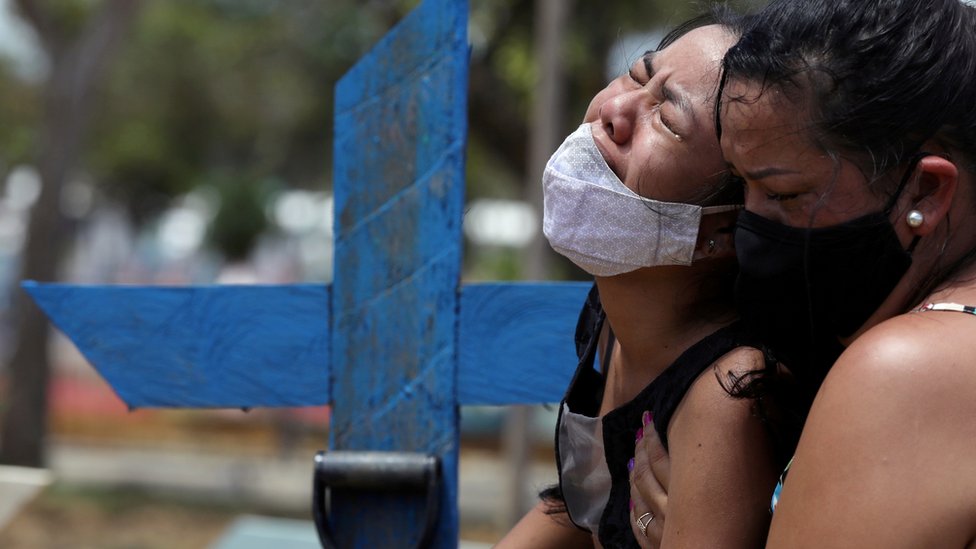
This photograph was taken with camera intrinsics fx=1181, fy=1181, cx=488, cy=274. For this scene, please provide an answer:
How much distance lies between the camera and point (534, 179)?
6.85m

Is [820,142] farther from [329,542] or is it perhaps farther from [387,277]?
[329,542]

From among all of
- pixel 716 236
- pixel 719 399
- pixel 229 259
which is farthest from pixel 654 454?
pixel 229 259

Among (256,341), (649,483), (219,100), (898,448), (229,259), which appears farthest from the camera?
(219,100)

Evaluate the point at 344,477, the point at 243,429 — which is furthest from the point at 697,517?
the point at 243,429

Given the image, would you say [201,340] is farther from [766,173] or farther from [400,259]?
[766,173]

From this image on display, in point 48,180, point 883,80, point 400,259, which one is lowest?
point 400,259

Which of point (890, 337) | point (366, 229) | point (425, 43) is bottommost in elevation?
point (890, 337)

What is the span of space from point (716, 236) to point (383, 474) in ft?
2.47

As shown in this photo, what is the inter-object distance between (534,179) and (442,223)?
487cm

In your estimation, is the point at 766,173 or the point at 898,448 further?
A: the point at 766,173

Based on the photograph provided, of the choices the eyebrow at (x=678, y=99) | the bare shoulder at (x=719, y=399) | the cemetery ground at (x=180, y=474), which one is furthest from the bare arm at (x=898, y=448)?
the cemetery ground at (x=180, y=474)

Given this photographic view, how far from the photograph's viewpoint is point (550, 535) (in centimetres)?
187

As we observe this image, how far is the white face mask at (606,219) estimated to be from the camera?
4.96 feet

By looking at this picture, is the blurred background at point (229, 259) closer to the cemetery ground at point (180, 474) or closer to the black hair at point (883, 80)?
the cemetery ground at point (180, 474)
